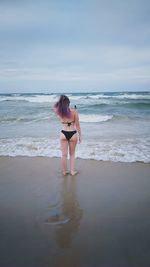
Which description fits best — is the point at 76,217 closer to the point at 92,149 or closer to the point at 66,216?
the point at 66,216

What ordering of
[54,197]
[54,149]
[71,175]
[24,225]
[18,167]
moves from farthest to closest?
1. [54,149]
2. [18,167]
3. [71,175]
4. [54,197]
5. [24,225]

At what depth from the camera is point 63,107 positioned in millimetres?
4621

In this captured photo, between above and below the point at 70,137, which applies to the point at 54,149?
below

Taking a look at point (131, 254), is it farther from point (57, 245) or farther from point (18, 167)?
point (18, 167)

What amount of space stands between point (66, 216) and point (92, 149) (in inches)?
149

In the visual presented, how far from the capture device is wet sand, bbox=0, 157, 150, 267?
2.48 meters

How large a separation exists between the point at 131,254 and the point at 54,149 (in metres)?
4.81

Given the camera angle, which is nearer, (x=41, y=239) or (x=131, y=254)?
(x=131, y=254)

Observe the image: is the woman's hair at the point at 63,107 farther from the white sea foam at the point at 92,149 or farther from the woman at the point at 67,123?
the white sea foam at the point at 92,149

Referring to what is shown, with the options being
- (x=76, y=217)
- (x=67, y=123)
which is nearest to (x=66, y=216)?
(x=76, y=217)

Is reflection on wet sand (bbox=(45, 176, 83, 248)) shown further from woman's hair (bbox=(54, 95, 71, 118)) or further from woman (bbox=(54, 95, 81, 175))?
woman's hair (bbox=(54, 95, 71, 118))

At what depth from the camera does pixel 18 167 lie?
548 centimetres

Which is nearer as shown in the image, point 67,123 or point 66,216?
point 66,216

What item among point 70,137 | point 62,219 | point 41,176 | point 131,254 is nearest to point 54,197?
point 62,219
